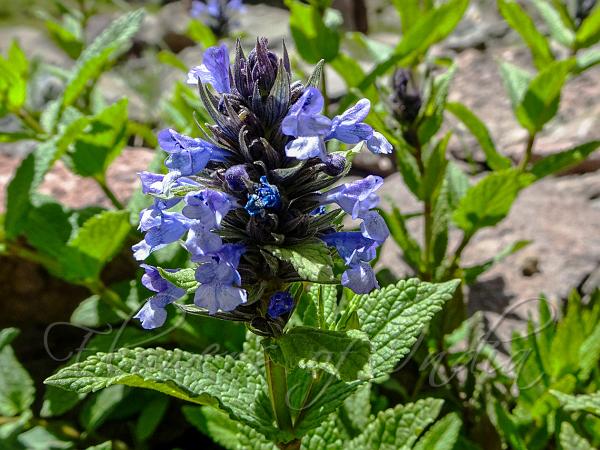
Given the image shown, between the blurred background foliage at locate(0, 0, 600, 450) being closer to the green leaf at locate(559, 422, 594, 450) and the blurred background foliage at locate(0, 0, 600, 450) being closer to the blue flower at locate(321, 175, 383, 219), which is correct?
the green leaf at locate(559, 422, 594, 450)

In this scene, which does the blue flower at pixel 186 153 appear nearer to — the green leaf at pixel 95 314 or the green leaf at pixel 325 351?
the green leaf at pixel 325 351

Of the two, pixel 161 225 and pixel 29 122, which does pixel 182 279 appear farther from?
pixel 29 122

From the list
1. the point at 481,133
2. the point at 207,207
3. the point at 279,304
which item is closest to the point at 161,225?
the point at 207,207

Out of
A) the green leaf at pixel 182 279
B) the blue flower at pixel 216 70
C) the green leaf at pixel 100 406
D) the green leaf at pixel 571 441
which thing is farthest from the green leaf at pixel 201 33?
the green leaf at pixel 571 441

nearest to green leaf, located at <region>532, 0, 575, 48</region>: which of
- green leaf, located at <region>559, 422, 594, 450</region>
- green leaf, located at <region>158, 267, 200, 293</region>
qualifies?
green leaf, located at <region>559, 422, 594, 450</region>

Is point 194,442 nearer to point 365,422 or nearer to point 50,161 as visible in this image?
point 365,422

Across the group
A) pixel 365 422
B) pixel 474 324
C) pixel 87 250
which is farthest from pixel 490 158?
pixel 87 250

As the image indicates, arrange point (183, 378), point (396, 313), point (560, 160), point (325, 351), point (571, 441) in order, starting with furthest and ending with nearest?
1. point (560, 160)
2. point (571, 441)
3. point (396, 313)
4. point (183, 378)
5. point (325, 351)
